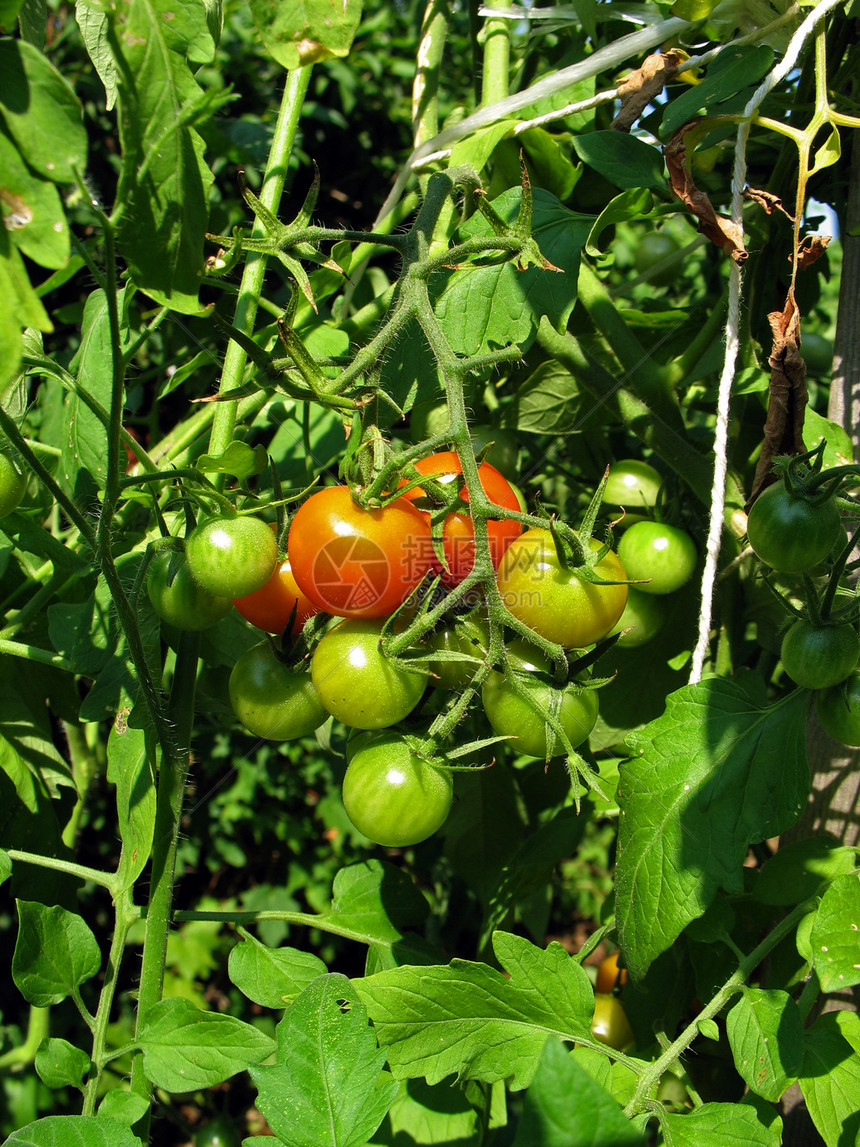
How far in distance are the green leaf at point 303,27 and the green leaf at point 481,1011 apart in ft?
2.00

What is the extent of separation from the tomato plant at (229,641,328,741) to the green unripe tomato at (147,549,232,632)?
0.17 feet

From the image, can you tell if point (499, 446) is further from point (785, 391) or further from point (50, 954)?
point (50, 954)

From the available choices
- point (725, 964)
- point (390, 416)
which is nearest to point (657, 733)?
point (725, 964)

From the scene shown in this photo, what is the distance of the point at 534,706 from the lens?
579 millimetres

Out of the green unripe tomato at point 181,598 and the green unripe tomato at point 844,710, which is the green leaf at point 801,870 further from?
the green unripe tomato at point 181,598

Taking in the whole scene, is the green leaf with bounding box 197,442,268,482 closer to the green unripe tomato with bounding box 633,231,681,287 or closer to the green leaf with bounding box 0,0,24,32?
the green leaf with bounding box 0,0,24,32

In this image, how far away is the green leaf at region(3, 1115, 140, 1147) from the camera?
508mm

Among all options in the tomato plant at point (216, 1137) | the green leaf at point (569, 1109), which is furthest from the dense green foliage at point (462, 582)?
the tomato plant at point (216, 1137)

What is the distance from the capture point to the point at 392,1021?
618mm

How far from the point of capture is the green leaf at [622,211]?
0.71m

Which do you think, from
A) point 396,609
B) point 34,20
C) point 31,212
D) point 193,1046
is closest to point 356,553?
point 396,609

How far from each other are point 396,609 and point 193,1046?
0.34 m

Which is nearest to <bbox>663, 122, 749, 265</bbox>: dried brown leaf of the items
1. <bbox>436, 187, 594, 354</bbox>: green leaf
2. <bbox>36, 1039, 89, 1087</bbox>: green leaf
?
<bbox>436, 187, 594, 354</bbox>: green leaf

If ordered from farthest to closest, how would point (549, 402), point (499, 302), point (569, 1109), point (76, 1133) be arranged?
point (549, 402) < point (499, 302) < point (76, 1133) < point (569, 1109)
